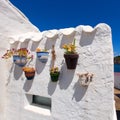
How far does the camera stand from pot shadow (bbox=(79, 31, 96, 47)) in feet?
9.81

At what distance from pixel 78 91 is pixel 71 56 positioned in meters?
0.68

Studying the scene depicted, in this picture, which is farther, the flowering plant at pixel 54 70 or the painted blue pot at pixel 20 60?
the painted blue pot at pixel 20 60

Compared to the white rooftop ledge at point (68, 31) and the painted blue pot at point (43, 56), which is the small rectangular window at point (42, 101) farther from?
the white rooftop ledge at point (68, 31)

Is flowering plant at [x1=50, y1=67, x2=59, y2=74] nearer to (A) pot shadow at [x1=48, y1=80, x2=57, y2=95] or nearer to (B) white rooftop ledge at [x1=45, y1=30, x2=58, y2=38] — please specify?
(A) pot shadow at [x1=48, y1=80, x2=57, y2=95]

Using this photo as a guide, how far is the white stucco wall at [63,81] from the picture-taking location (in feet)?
9.45

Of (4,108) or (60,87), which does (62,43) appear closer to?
(60,87)

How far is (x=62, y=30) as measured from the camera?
3316mm

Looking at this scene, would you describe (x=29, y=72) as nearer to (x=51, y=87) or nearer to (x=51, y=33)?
(x=51, y=87)

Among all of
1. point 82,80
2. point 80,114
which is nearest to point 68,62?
point 82,80

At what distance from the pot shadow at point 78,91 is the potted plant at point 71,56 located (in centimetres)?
36

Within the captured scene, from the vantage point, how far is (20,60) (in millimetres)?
3773

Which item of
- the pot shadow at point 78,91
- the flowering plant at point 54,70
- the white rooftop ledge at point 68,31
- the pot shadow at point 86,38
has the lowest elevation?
the pot shadow at point 78,91

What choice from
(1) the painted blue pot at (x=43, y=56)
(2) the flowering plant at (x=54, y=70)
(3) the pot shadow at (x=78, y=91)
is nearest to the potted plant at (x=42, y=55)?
(1) the painted blue pot at (x=43, y=56)

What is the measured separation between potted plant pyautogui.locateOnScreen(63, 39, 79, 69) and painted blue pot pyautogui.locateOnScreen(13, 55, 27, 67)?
1150 mm
